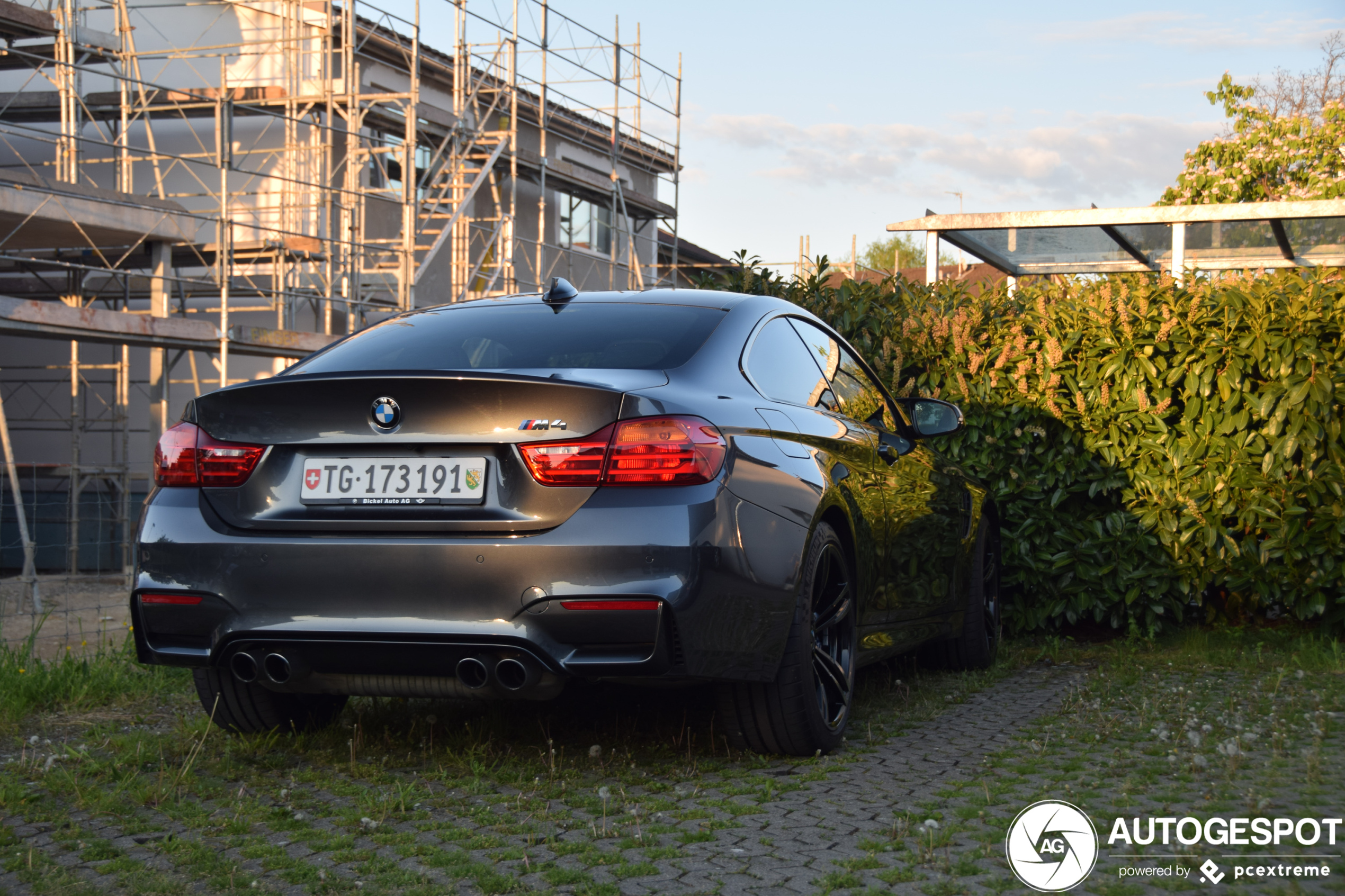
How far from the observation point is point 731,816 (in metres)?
3.49

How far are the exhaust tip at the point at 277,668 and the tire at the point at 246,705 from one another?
666 mm

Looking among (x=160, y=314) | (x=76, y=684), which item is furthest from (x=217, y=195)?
(x=76, y=684)

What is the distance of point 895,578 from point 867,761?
105 cm

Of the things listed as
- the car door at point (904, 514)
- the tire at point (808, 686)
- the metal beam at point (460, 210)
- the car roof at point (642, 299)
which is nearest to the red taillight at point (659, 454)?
the tire at point (808, 686)

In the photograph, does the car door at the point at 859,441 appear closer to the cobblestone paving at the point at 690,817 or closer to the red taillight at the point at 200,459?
the cobblestone paving at the point at 690,817

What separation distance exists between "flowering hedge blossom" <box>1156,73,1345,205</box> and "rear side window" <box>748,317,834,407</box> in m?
25.3

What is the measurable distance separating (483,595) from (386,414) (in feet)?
1.88

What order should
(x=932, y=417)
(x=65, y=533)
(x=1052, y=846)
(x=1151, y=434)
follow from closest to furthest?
(x=1052, y=846) → (x=932, y=417) → (x=1151, y=434) → (x=65, y=533)

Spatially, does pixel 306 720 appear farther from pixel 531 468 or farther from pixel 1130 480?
pixel 1130 480

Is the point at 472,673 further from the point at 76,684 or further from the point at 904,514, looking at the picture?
the point at 76,684

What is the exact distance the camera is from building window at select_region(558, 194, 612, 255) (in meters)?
28.7

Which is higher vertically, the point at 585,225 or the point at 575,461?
the point at 585,225

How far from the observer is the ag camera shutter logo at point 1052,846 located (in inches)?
115

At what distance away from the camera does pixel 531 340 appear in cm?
426
